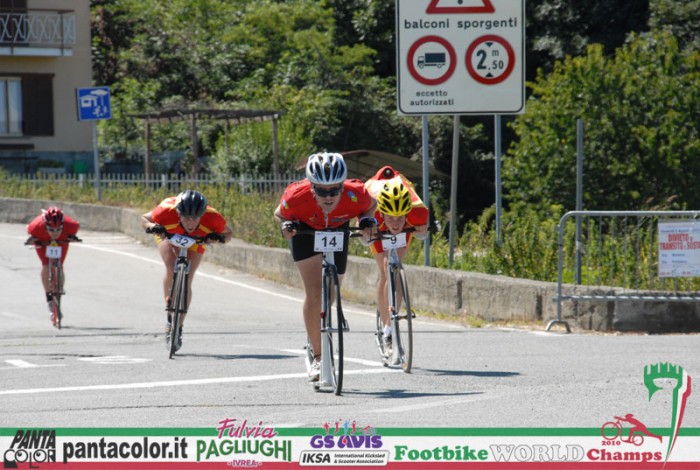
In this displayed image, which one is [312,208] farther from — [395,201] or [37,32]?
[37,32]

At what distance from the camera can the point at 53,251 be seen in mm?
16281

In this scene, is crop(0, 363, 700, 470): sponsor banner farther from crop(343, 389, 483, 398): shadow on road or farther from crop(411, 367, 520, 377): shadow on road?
crop(411, 367, 520, 377): shadow on road

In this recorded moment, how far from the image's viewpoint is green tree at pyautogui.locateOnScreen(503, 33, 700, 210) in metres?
27.2

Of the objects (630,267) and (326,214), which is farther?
(630,267)

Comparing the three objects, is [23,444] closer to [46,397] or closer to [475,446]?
[475,446]

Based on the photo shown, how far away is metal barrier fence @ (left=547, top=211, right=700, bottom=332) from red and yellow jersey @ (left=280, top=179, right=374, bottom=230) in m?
5.13

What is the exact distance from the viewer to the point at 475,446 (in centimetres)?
586

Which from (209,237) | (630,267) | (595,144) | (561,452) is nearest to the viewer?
(561,452)

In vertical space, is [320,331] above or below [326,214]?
below

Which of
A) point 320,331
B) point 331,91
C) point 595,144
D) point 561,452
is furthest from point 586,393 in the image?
point 331,91

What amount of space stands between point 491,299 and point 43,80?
30196 mm

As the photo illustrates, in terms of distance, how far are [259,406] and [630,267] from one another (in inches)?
267

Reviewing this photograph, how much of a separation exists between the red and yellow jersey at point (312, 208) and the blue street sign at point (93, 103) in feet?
61.4

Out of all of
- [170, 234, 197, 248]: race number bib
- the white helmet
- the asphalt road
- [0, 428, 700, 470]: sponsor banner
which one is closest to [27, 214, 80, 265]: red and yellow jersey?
the asphalt road
